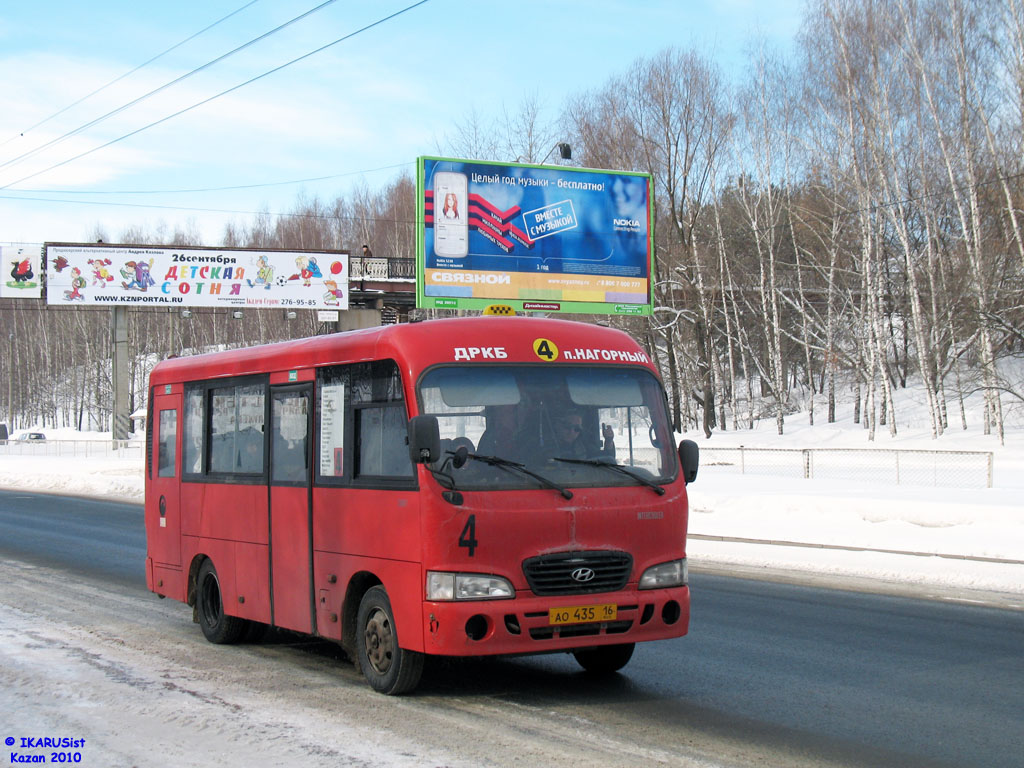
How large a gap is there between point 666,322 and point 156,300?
21874mm

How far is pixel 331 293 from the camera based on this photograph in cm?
5088

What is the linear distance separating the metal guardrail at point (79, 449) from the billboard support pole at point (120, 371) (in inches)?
61.7

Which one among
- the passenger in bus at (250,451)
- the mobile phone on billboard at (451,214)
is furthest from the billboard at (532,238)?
the passenger in bus at (250,451)

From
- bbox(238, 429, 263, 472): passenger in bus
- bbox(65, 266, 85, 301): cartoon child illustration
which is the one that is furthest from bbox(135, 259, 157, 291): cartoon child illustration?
bbox(238, 429, 263, 472): passenger in bus

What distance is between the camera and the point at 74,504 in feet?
96.3

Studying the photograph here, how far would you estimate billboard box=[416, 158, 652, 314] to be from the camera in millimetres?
27609

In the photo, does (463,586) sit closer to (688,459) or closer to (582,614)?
(582,614)

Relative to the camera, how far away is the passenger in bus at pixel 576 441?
7.52m

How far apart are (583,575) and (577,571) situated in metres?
0.05

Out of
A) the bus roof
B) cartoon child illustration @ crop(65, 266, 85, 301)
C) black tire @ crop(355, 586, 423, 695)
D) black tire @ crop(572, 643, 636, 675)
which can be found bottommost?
black tire @ crop(572, 643, 636, 675)

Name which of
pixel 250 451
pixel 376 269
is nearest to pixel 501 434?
pixel 250 451

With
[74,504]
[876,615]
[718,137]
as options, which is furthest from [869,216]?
[876,615]

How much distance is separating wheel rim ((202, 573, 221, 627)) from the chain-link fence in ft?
56.3

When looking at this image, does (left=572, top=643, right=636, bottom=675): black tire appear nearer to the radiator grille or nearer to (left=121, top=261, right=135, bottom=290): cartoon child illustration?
the radiator grille
